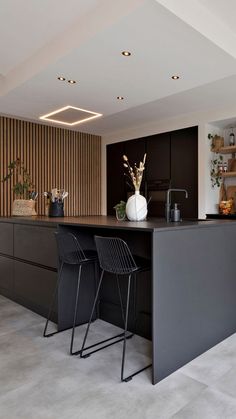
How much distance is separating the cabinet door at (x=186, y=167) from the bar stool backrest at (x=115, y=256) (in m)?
3.09

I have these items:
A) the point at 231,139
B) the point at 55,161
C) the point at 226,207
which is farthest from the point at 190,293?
the point at 55,161

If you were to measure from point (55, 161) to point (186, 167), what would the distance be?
2401 mm

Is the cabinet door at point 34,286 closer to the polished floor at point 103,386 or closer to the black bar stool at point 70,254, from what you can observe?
the black bar stool at point 70,254

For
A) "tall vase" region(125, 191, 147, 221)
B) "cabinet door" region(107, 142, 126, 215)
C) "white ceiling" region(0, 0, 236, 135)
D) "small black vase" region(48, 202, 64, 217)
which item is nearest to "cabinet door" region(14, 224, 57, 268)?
"small black vase" region(48, 202, 64, 217)

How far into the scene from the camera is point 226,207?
4863 mm

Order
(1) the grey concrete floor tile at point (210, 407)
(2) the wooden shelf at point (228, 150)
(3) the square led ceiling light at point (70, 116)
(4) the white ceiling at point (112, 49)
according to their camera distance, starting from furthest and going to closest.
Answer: (2) the wooden shelf at point (228, 150)
(3) the square led ceiling light at point (70, 116)
(4) the white ceiling at point (112, 49)
(1) the grey concrete floor tile at point (210, 407)

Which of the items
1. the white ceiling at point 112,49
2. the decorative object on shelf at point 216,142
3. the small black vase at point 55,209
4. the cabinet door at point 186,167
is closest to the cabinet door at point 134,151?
the cabinet door at point 186,167

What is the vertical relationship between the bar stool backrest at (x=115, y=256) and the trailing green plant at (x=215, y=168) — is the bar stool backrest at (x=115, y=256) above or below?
below

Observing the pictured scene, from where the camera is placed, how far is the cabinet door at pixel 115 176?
245 inches

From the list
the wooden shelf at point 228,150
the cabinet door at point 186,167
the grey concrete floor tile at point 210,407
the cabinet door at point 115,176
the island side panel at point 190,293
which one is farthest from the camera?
the cabinet door at point 115,176

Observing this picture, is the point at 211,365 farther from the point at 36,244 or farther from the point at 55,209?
the point at 55,209

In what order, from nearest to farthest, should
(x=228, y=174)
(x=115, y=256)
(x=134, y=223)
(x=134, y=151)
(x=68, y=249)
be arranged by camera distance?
(x=115, y=256)
(x=134, y=223)
(x=68, y=249)
(x=228, y=174)
(x=134, y=151)

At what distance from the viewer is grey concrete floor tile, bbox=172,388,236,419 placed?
165cm

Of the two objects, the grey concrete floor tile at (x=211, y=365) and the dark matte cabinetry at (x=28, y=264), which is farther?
the dark matte cabinetry at (x=28, y=264)
